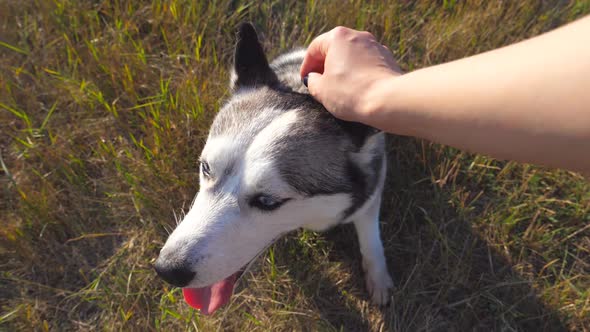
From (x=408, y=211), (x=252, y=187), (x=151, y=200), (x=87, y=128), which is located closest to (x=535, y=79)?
(x=252, y=187)

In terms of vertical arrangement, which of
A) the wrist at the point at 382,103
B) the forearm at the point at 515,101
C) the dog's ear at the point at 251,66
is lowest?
the dog's ear at the point at 251,66

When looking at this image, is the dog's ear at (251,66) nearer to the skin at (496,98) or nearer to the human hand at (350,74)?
the human hand at (350,74)

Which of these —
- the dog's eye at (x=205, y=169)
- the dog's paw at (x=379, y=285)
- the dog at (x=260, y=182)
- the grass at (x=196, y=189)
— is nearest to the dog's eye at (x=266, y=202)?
the dog at (x=260, y=182)

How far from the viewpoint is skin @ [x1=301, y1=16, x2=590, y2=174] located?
3.65ft

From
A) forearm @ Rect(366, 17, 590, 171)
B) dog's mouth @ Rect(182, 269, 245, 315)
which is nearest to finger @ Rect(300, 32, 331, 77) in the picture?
forearm @ Rect(366, 17, 590, 171)

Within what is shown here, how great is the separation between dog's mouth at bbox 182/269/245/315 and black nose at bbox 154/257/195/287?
28cm

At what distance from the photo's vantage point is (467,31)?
3102 millimetres

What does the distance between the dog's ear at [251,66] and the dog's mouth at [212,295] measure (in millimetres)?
901

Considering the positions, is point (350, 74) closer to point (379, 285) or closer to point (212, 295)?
point (212, 295)

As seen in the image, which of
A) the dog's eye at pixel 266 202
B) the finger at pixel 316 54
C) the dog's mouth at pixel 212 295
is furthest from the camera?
the dog's mouth at pixel 212 295

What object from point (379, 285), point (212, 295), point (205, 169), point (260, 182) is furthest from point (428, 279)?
point (205, 169)

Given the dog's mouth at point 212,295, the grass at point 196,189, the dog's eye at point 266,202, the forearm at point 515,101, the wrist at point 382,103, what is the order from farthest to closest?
1. the grass at point 196,189
2. the dog's mouth at point 212,295
3. the dog's eye at point 266,202
4. the wrist at point 382,103
5. the forearm at point 515,101

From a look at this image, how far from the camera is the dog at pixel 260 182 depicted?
1.68m

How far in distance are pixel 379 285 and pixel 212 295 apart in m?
0.94
